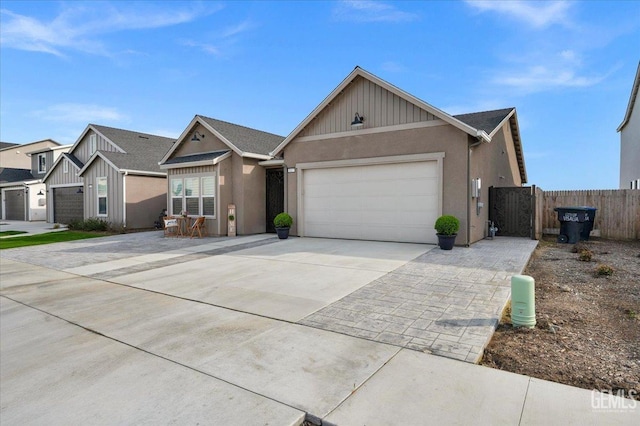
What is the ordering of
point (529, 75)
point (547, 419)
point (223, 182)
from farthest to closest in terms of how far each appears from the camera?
1. point (223, 182)
2. point (529, 75)
3. point (547, 419)

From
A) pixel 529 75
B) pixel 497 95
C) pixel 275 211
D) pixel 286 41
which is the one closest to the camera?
pixel 529 75

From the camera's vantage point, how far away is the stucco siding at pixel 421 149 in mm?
10000

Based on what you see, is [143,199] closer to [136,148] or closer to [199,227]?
[136,148]

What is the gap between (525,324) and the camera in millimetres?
4113

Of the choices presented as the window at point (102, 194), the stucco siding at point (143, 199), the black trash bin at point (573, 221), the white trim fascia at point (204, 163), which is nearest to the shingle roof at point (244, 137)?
the white trim fascia at point (204, 163)

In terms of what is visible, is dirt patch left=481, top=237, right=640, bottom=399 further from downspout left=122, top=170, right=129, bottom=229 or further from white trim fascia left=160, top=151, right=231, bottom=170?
downspout left=122, top=170, right=129, bottom=229

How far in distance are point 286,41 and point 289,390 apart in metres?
12.9

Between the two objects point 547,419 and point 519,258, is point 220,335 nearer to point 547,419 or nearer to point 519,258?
point 547,419

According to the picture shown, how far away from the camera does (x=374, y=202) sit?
37.6 feet

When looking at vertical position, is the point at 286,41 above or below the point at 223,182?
above

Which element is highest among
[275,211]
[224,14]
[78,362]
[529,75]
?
[224,14]

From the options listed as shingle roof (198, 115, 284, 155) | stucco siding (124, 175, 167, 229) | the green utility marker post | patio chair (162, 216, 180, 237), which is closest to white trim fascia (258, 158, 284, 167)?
shingle roof (198, 115, 284, 155)

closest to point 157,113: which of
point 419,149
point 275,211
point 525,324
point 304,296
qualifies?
point 275,211

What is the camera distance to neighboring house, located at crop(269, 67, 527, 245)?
10.2 m
